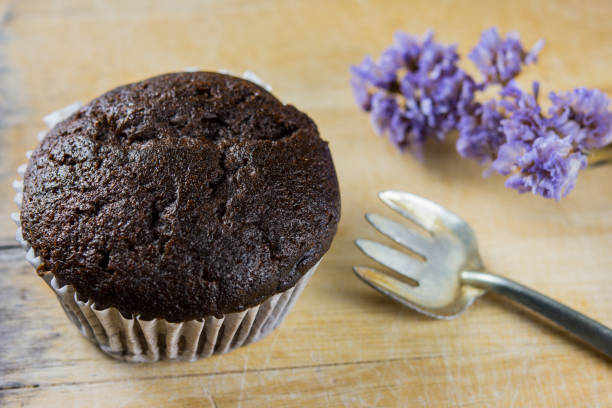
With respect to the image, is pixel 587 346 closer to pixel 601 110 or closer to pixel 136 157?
pixel 601 110

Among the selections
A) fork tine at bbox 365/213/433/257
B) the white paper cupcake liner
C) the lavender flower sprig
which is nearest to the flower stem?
the lavender flower sprig

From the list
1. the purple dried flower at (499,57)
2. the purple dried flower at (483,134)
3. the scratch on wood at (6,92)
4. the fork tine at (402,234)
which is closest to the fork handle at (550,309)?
the fork tine at (402,234)

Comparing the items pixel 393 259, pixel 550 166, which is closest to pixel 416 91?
pixel 550 166

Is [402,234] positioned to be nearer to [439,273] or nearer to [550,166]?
[439,273]

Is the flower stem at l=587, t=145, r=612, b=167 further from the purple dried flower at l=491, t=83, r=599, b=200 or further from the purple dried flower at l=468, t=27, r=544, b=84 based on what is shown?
the purple dried flower at l=468, t=27, r=544, b=84

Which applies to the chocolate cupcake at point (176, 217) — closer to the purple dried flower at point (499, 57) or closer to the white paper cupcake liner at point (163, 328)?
A: the white paper cupcake liner at point (163, 328)

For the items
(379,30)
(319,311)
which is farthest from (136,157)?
(379,30)
